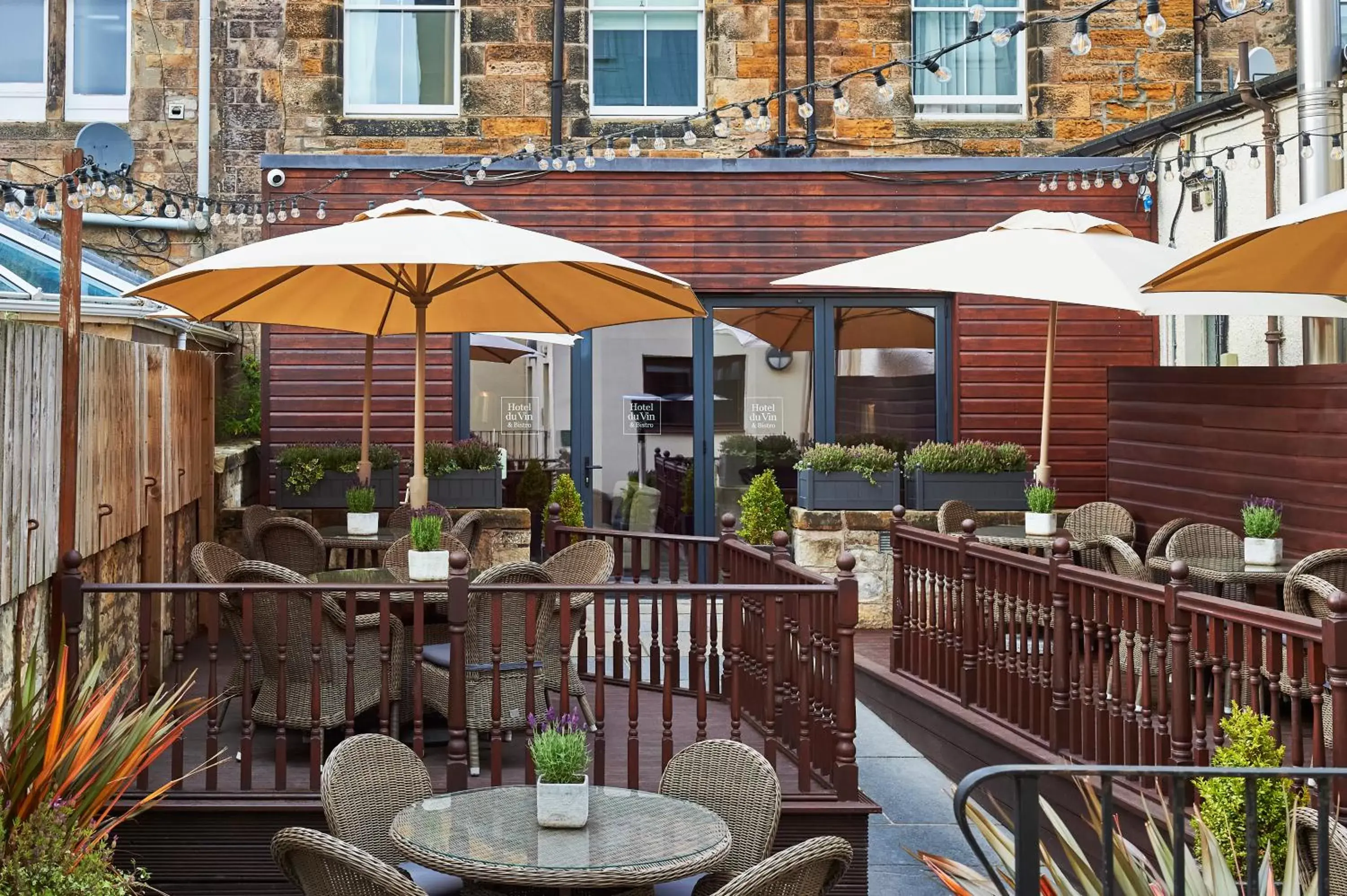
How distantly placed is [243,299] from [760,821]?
4.31 metres

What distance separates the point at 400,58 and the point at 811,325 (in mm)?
5145

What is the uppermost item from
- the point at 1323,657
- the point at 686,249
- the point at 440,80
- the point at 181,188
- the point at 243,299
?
the point at 440,80

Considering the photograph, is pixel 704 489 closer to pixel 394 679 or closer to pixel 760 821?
pixel 394 679

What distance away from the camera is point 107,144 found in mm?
14312

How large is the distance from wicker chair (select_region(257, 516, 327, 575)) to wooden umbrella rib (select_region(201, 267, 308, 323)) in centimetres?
137

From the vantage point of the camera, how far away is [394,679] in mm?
5949

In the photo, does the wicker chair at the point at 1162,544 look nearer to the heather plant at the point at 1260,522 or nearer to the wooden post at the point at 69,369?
the heather plant at the point at 1260,522

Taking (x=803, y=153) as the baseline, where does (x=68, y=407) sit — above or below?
below

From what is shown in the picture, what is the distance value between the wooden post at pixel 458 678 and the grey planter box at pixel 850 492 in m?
5.90

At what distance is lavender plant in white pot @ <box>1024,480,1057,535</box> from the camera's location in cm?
822

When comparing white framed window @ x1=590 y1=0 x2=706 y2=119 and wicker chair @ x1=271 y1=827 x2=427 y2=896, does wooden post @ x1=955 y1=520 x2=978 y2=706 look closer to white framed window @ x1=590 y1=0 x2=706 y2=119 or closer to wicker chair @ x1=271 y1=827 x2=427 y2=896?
wicker chair @ x1=271 y1=827 x2=427 y2=896

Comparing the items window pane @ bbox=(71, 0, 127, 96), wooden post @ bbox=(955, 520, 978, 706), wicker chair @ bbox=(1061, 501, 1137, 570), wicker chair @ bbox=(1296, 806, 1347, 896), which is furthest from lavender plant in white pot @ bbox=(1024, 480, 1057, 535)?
window pane @ bbox=(71, 0, 127, 96)

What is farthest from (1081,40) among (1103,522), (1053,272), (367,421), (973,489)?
(973,489)

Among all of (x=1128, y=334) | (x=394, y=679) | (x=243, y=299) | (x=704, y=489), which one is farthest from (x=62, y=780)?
(x=1128, y=334)
